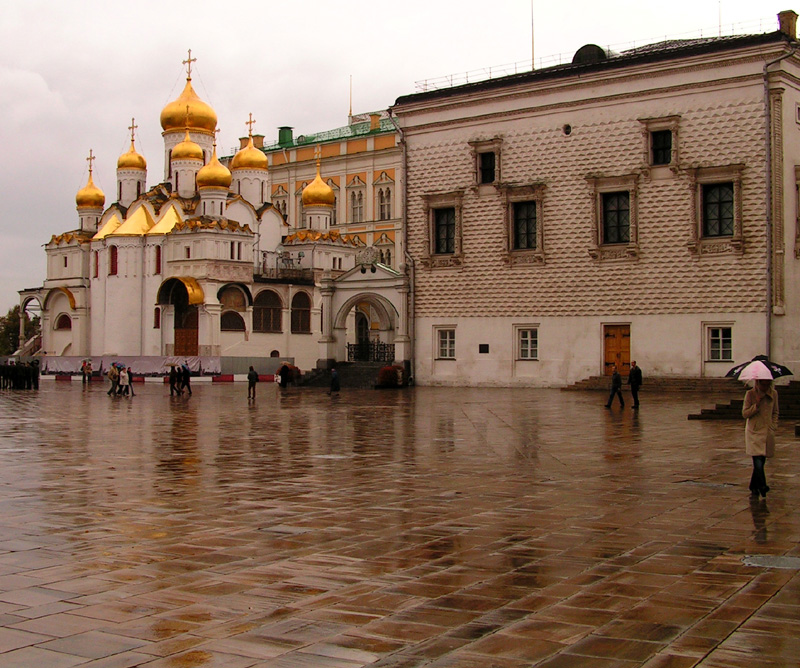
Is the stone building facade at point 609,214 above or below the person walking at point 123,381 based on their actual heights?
above

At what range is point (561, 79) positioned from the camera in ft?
114

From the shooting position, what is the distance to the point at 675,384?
3167 centimetres

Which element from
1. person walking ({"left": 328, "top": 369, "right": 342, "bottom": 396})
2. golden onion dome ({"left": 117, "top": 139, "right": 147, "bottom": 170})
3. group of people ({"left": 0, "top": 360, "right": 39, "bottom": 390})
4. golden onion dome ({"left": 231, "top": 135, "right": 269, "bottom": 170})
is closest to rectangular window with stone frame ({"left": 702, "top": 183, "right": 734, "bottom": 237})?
person walking ({"left": 328, "top": 369, "right": 342, "bottom": 396})

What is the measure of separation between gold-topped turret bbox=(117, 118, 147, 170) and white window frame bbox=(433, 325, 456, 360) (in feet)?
108

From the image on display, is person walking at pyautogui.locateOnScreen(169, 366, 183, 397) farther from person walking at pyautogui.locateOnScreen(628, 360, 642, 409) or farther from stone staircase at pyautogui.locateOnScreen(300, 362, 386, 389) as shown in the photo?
person walking at pyautogui.locateOnScreen(628, 360, 642, 409)

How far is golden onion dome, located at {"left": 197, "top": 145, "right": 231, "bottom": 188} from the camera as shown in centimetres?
5391

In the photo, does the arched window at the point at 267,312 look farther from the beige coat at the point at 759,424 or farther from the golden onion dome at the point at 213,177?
the beige coat at the point at 759,424

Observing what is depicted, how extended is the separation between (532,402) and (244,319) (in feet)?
92.5

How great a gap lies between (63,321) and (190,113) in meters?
15.0

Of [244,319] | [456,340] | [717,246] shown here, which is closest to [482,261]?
[456,340]

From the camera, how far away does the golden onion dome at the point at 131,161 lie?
2495 inches

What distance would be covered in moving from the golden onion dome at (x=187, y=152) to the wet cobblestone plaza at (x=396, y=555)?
44820 millimetres

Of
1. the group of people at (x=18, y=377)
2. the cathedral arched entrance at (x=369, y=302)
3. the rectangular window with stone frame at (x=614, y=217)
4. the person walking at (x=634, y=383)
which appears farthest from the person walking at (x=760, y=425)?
the group of people at (x=18, y=377)

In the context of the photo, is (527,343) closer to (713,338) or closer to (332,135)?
(713,338)
